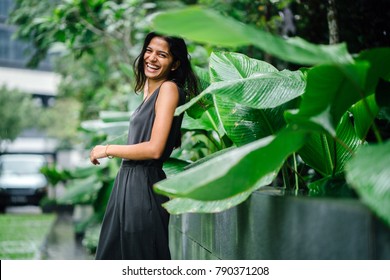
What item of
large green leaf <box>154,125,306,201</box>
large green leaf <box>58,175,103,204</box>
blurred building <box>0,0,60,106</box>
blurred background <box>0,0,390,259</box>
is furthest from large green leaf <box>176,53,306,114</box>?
blurred building <box>0,0,60,106</box>

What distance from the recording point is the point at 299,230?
1.63 m

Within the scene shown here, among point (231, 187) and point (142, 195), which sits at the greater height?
point (231, 187)

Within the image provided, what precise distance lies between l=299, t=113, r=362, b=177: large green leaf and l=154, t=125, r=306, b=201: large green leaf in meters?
0.61

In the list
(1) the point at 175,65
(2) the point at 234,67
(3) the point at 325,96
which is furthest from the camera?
(1) the point at 175,65

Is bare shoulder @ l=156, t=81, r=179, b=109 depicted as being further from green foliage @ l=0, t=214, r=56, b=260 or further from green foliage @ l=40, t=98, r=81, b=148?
green foliage @ l=40, t=98, r=81, b=148

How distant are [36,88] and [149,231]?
32690mm

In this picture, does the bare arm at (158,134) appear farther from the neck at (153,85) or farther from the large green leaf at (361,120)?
the large green leaf at (361,120)

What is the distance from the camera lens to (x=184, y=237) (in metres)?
3.77

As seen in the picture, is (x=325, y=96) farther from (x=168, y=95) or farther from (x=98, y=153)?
(x=98, y=153)

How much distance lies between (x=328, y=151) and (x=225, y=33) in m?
1.02

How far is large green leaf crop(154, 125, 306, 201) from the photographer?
1.49 meters

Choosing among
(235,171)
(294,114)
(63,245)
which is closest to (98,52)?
(63,245)
